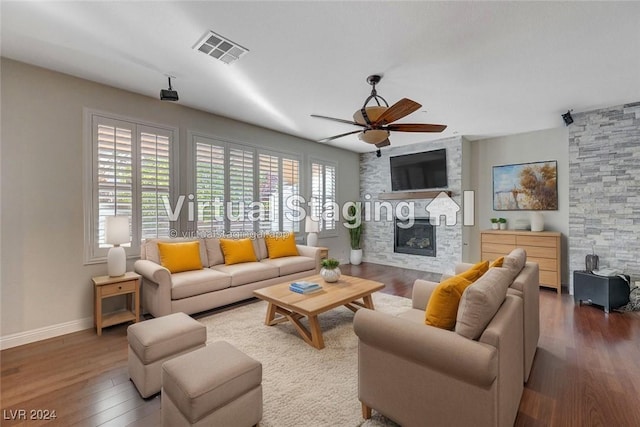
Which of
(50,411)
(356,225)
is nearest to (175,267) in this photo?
(50,411)

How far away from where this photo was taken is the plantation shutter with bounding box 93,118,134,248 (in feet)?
11.1

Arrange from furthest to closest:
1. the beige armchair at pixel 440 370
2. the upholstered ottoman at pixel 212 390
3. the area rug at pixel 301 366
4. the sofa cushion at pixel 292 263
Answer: the sofa cushion at pixel 292 263 < the area rug at pixel 301 366 < the upholstered ottoman at pixel 212 390 < the beige armchair at pixel 440 370

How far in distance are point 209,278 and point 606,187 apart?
18.7 ft

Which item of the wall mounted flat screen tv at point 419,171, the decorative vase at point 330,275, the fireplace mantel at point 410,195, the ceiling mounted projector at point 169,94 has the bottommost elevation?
the decorative vase at point 330,275

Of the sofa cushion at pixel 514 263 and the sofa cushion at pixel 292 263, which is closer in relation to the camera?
the sofa cushion at pixel 514 263

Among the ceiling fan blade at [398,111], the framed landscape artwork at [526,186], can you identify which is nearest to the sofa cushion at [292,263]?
the ceiling fan blade at [398,111]

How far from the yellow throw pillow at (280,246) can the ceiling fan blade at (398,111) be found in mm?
2576

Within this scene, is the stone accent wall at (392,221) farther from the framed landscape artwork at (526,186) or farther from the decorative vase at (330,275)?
the decorative vase at (330,275)

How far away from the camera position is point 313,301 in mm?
2844

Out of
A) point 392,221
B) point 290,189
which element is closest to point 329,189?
point 290,189

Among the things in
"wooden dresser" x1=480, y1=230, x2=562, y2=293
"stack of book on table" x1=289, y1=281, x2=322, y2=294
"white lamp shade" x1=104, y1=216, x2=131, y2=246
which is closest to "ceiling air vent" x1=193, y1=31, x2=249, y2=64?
"white lamp shade" x1=104, y1=216, x2=131, y2=246

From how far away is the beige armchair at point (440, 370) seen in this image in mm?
1313

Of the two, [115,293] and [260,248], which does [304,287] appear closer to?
[260,248]

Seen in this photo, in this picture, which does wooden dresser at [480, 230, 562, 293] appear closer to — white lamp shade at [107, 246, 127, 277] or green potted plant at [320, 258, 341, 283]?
green potted plant at [320, 258, 341, 283]
